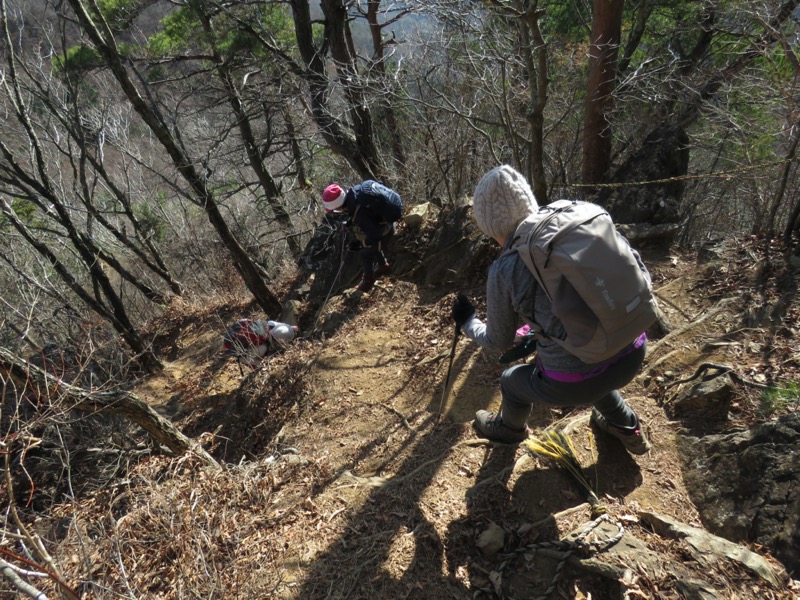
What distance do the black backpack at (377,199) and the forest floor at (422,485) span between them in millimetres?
1813

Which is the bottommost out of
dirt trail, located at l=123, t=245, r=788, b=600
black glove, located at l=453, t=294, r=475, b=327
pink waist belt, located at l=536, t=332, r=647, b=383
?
dirt trail, located at l=123, t=245, r=788, b=600

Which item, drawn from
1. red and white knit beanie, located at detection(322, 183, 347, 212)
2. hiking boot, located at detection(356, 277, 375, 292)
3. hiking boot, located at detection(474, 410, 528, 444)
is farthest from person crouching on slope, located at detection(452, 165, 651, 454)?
hiking boot, located at detection(356, 277, 375, 292)

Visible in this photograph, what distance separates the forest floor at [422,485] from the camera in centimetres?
248

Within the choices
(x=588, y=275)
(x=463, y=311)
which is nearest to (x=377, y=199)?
(x=463, y=311)

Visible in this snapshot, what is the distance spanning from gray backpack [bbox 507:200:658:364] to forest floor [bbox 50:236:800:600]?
127 centimetres

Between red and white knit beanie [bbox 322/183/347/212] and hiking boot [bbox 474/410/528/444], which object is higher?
red and white knit beanie [bbox 322/183/347/212]

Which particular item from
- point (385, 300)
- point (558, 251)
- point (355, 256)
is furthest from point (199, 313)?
point (558, 251)

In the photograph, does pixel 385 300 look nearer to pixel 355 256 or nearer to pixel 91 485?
A: pixel 355 256

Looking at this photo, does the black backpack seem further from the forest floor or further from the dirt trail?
the forest floor

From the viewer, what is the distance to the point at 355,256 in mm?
7402

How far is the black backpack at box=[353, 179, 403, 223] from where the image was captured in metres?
→ 5.64

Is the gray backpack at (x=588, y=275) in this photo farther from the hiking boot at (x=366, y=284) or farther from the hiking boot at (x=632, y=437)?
the hiking boot at (x=366, y=284)

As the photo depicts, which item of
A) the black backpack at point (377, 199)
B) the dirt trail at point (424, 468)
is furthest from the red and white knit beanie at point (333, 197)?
the dirt trail at point (424, 468)

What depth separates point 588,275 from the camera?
68.7 inches
